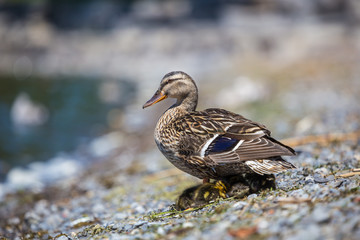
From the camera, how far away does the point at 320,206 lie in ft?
9.09

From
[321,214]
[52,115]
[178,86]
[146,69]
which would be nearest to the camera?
[321,214]

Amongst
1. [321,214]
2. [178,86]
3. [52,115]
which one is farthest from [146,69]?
[321,214]

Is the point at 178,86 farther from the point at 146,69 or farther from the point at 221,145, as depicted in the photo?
the point at 146,69

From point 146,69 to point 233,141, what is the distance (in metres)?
19.0

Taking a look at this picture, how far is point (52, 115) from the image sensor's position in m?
13.9

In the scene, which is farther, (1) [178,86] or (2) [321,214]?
(1) [178,86]

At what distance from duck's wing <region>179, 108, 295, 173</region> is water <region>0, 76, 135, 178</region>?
5735mm

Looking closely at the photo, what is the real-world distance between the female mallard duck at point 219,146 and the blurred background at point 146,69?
2.79 meters

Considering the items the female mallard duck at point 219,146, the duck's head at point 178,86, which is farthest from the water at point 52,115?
the female mallard duck at point 219,146

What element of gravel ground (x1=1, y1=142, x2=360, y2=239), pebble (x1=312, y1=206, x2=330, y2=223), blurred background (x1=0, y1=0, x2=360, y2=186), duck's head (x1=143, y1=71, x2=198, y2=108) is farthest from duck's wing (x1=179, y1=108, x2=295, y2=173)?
blurred background (x1=0, y1=0, x2=360, y2=186)

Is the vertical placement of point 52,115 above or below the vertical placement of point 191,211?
above

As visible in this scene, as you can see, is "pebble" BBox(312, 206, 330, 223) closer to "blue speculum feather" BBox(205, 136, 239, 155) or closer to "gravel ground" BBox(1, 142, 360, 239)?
"gravel ground" BBox(1, 142, 360, 239)

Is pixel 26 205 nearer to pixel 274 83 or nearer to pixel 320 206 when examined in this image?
pixel 320 206

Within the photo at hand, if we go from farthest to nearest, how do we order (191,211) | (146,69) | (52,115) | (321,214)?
(146,69) < (52,115) < (191,211) < (321,214)
